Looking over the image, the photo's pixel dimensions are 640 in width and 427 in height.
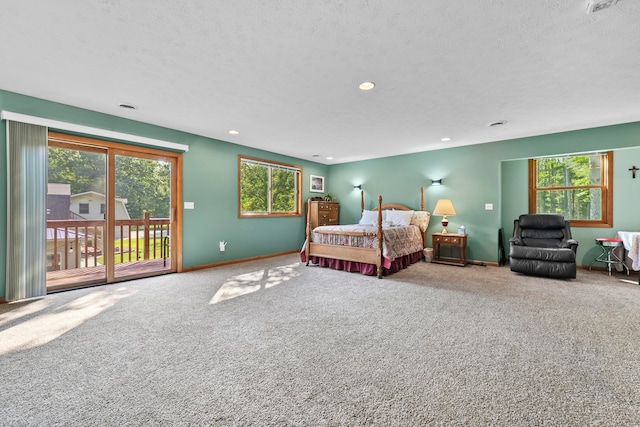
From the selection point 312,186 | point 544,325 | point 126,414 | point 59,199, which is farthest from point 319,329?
point 312,186

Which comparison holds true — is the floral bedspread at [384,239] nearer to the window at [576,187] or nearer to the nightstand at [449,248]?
the nightstand at [449,248]

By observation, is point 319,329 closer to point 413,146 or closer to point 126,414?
point 126,414

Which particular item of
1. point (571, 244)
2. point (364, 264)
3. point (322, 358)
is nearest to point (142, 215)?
point (364, 264)

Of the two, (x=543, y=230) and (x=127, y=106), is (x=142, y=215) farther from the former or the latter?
(x=543, y=230)

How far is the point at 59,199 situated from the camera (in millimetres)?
3529

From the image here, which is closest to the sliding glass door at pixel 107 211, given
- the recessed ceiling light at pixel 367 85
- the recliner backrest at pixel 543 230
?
the recessed ceiling light at pixel 367 85

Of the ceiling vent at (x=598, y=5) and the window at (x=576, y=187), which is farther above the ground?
the ceiling vent at (x=598, y=5)

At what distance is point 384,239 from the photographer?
443cm

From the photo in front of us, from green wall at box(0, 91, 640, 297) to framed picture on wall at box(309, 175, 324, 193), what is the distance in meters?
0.64

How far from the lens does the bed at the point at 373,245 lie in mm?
4398

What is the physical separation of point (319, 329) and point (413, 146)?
14.5ft

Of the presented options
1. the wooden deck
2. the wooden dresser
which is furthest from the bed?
the wooden deck

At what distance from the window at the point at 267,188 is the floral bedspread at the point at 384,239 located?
1558mm

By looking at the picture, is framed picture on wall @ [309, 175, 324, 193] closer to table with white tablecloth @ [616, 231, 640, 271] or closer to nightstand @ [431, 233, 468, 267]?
nightstand @ [431, 233, 468, 267]
